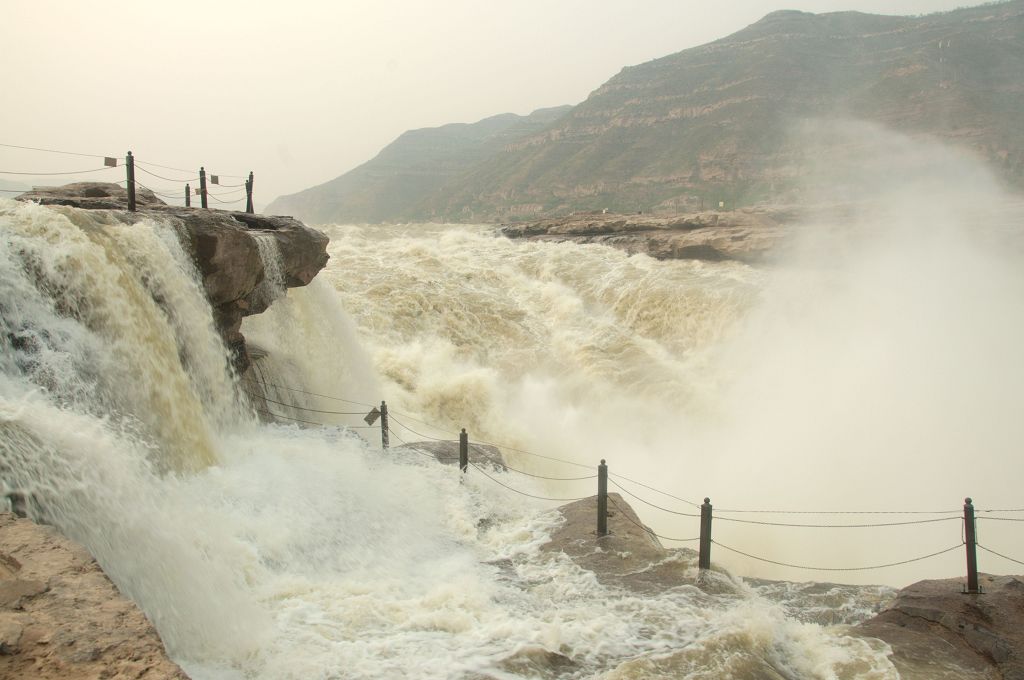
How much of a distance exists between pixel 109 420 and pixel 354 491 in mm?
2872

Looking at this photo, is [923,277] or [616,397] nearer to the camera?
[616,397]

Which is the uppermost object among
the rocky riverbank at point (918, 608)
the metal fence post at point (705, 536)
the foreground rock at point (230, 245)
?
the foreground rock at point (230, 245)

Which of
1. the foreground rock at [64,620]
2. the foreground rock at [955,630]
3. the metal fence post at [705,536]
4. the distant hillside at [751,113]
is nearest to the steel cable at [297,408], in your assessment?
the foreground rock at [64,620]

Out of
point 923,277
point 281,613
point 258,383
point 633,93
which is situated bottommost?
point 281,613

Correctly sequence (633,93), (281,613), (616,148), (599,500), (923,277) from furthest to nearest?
(633,93) < (616,148) < (923,277) < (599,500) < (281,613)

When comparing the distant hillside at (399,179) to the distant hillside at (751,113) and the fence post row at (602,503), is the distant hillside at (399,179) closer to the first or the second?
the distant hillside at (751,113)

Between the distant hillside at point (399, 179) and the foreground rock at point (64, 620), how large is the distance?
95344 millimetres

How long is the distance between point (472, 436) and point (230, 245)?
7052 millimetres

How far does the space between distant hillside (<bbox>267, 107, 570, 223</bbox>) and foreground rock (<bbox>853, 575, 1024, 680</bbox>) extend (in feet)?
309

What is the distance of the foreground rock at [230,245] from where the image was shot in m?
10.1

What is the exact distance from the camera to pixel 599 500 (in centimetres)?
816

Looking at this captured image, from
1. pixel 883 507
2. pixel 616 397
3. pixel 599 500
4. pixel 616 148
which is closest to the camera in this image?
pixel 599 500

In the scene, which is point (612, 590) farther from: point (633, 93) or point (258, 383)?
point (633, 93)

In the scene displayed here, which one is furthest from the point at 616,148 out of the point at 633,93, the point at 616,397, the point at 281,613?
the point at 281,613
